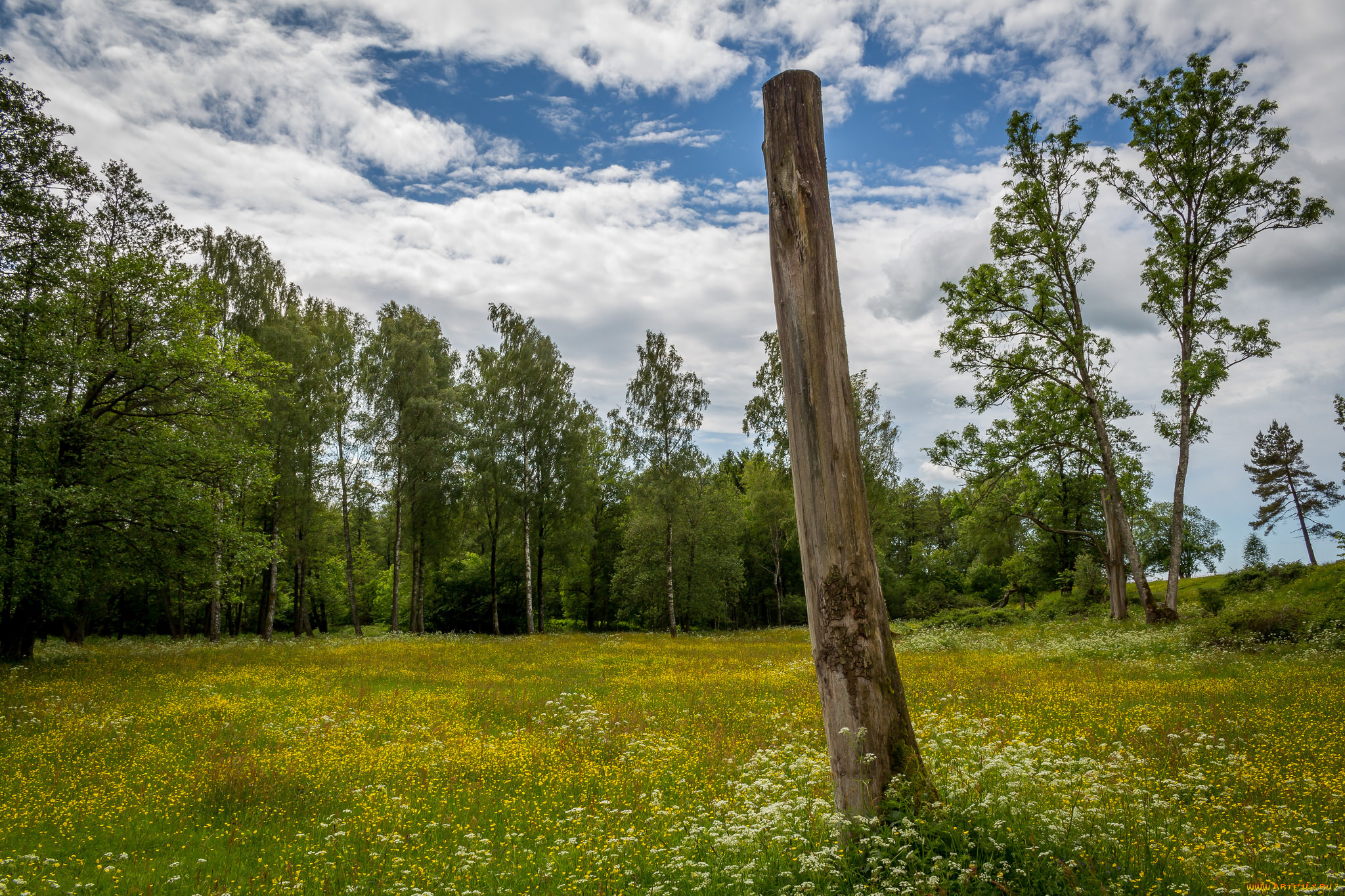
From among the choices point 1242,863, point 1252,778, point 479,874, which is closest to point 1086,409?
point 1252,778

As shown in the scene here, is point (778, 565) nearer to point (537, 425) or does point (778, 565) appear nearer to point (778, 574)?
point (778, 574)

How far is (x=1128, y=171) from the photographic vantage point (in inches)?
824

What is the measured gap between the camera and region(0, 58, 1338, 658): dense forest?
16.2m

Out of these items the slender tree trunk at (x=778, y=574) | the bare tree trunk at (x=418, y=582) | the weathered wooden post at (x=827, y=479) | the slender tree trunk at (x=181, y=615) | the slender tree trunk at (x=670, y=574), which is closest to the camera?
the weathered wooden post at (x=827, y=479)

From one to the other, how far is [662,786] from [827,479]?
427 centimetres

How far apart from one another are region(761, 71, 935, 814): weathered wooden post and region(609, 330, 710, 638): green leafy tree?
26.2m

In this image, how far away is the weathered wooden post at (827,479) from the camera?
4793mm

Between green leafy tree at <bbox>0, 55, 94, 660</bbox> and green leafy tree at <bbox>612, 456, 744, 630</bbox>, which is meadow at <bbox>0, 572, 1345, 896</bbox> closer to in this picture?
green leafy tree at <bbox>0, 55, 94, 660</bbox>

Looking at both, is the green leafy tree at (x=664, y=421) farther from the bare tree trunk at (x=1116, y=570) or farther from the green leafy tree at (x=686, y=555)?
the bare tree trunk at (x=1116, y=570)

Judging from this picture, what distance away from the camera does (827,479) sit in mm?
4984

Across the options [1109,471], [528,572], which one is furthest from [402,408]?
[1109,471]

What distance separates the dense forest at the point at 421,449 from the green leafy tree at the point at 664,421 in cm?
12

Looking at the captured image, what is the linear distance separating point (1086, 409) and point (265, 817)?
24.7 meters

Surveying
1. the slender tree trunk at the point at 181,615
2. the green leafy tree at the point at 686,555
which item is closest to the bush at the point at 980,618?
the green leafy tree at the point at 686,555
